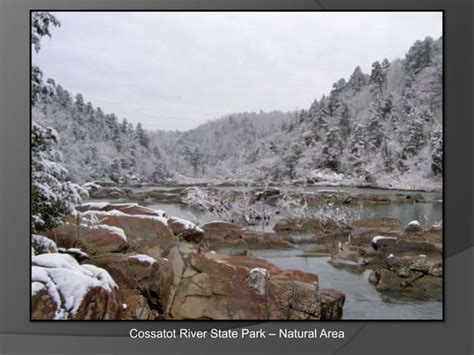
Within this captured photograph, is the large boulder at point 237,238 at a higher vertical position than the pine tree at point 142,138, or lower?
lower

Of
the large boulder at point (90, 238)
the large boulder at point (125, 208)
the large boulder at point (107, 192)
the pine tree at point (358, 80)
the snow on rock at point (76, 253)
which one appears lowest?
the snow on rock at point (76, 253)

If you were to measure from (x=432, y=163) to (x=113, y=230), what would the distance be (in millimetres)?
2938

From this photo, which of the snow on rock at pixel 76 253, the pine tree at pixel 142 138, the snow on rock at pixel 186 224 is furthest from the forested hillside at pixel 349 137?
the snow on rock at pixel 76 253

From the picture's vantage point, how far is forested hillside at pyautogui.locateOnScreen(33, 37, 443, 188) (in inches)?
223

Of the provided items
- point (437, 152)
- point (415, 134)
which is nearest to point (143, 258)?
point (415, 134)

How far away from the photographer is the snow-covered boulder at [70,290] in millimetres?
5566

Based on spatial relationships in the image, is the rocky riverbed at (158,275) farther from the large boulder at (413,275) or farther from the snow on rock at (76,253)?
the large boulder at (413,275)

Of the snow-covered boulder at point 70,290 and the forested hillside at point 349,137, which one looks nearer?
the snow-covered boulder at point 70,290

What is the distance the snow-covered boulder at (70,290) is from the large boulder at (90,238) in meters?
0.13

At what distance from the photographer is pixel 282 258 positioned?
5.68m

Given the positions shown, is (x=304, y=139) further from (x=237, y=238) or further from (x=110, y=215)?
(x=110, y=215)

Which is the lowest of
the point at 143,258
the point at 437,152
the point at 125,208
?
the point at 143,258

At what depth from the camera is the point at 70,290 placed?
556 centimetres

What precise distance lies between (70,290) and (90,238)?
485 mm
